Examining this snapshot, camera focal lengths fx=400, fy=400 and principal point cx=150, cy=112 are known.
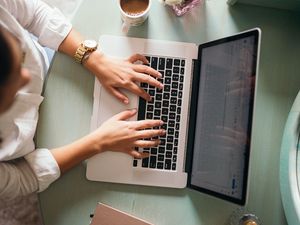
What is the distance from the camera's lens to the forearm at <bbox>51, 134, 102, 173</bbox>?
91 centimetres

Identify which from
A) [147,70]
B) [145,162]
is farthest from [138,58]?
[145,162]

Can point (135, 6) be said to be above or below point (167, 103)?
above

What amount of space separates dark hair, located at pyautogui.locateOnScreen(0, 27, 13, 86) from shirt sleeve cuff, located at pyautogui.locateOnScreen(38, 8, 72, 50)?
1.26 feet

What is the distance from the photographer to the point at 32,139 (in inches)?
35.8

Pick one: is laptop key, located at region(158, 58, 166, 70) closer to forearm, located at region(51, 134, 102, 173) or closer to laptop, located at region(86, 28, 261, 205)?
laptop, located at region(86, 28, 261, 205)

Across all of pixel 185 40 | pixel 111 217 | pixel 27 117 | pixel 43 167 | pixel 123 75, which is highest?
pixel 185 40

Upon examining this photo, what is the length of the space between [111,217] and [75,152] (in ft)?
0.55

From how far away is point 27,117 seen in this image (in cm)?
90

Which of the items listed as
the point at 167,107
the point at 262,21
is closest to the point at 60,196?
the point at 167,107

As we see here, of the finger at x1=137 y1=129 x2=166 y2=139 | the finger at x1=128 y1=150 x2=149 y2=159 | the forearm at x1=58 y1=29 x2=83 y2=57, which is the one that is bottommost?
the finger at x1=128 y1=150 x2=149 y2=159

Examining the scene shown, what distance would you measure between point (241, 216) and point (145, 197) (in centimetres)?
23

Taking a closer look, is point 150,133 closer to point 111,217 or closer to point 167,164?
point 167,164

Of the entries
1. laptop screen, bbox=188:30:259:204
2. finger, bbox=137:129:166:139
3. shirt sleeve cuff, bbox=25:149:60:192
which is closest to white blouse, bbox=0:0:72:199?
shirt sleeve cuff, bbox=25:149:60:192

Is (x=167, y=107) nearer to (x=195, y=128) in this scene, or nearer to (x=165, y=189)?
(x=195, y=128)
